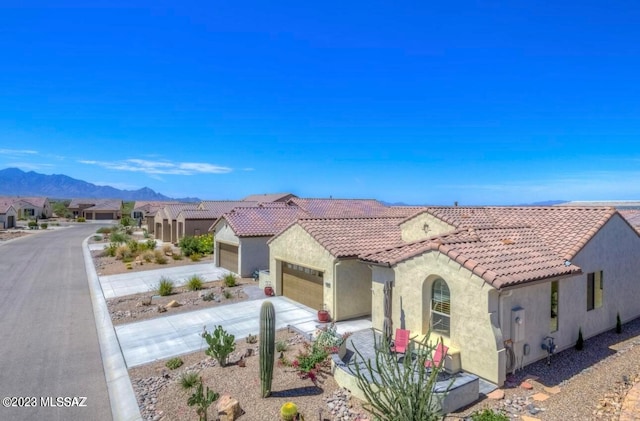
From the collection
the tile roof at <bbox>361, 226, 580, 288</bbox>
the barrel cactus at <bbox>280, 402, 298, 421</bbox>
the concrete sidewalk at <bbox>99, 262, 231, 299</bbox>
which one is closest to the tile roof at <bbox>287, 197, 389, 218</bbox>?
the concrete sidewalk at <bbox>99, 262, 231, 299</bbox>

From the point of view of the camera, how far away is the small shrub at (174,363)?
11.9m

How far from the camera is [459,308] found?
36.9 feet

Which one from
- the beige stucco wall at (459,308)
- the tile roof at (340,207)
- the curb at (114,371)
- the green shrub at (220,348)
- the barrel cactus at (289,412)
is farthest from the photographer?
the tile roof at (340,207)

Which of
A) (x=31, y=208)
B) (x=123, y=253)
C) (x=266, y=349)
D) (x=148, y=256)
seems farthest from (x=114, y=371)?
(x=31, y=208)

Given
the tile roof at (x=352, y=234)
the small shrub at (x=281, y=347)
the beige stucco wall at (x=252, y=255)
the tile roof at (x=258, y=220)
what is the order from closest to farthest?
1. the small shrub at (x=281, y=347)
2. the tile roof at (x=352, y=234)
3. the beige stucco wall at (x=252, y=255)
4. the tile roof at (x=258, y=220)

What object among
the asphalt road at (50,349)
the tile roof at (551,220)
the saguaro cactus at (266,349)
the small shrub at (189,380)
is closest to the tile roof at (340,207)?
the tile roof at (551,220)

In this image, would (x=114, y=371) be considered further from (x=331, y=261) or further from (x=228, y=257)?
(x=228, y=257)

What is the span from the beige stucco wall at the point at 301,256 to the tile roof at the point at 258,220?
4.47 meters

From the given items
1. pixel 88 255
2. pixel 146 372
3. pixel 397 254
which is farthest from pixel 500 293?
pixel 88 255

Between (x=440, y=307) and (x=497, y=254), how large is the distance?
2.58 meters

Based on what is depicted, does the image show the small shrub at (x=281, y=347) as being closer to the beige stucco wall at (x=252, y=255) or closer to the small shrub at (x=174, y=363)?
the small shrub at (x=174, y=363)

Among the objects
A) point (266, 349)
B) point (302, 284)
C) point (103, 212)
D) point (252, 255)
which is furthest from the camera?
point (103, 212)

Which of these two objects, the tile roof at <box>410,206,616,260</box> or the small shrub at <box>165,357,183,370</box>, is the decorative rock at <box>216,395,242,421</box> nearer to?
the small shrub at <box>165,357,183,370</box>

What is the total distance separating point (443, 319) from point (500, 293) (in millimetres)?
2215
